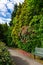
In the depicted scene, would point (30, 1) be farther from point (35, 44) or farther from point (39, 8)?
point (35, 44)

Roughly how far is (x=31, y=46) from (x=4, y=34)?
13941 millimetres

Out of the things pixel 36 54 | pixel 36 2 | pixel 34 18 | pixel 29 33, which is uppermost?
pixel 36 2

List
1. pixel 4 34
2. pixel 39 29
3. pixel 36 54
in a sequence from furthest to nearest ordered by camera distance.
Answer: pixel 4 34, pixel 39 29, pixel 36 54

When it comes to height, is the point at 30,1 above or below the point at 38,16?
above

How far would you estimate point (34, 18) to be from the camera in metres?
21.9

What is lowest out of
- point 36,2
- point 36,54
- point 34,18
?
point 36,54

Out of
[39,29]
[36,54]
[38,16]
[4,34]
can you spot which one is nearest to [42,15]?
[38,16]

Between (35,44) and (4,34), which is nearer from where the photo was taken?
(35,44)

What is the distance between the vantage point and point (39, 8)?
897 inches

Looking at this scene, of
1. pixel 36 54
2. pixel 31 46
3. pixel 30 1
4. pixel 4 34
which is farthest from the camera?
pixel 4 34

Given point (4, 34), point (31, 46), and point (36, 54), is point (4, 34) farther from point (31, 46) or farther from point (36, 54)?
point (36, 54)

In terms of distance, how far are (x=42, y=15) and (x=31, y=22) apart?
133 centimetres

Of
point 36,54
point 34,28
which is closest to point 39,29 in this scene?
point 34,28

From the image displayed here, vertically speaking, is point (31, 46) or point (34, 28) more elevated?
point (34, 28)
